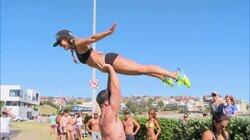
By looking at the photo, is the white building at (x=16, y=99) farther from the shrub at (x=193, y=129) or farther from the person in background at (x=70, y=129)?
the shrub at (x=193, y=129)

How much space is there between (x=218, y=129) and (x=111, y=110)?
1.63m

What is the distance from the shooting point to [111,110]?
7.23 meters

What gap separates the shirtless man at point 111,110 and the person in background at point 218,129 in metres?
1.27

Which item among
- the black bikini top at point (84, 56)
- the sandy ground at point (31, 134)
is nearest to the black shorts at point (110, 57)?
the black bikini top at point (84, 56)

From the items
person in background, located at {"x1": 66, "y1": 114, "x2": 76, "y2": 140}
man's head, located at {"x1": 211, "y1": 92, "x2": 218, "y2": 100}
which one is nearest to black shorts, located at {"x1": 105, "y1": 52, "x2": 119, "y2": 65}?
man's head, located at {"x1": 211, "y1": 92, "x2": 218, "y2": 100}

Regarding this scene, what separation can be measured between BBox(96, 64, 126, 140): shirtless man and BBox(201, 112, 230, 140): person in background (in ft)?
4.18

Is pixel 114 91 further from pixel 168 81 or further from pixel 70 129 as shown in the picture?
pixel 70 129

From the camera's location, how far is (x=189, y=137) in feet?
58.0

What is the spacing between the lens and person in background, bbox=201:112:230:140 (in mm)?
7801

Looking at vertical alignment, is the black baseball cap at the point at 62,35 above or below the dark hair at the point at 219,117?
above

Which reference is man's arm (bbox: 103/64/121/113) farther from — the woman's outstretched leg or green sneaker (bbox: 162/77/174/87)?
green sneaker (bbox: 162/77/174/87)

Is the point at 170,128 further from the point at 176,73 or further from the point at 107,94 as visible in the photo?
the point at 107,94

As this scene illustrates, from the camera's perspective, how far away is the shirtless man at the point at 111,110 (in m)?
7.20

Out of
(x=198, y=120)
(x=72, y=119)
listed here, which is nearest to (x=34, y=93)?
(x=72, y=119)
